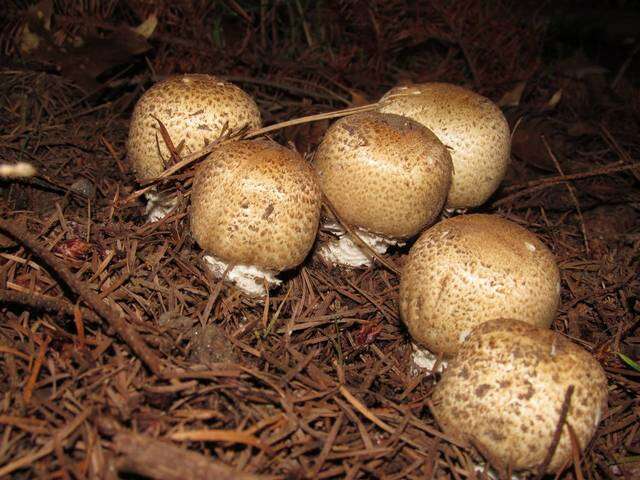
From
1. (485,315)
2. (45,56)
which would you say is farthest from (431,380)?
(45,56)

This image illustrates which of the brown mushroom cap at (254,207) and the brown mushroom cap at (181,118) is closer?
the brown mushroom cap at (254,207)

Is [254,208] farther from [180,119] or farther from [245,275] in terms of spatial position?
[180,119]

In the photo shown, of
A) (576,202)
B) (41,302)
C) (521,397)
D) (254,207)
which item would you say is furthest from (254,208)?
(576,202)

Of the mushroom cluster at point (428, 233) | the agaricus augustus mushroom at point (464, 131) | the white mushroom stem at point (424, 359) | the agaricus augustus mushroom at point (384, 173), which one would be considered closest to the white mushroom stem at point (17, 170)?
the mushroom cluster at point (428, 233)

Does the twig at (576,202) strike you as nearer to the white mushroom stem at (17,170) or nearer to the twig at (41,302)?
the twig at (41,302)

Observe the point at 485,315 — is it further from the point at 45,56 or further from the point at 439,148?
the point at 45,56

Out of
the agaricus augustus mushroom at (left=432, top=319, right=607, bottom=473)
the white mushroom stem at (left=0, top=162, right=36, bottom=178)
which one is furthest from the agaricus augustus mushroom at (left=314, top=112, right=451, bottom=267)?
the white mushroom stem at (left=0, top=162, right=36, bottom=178)
